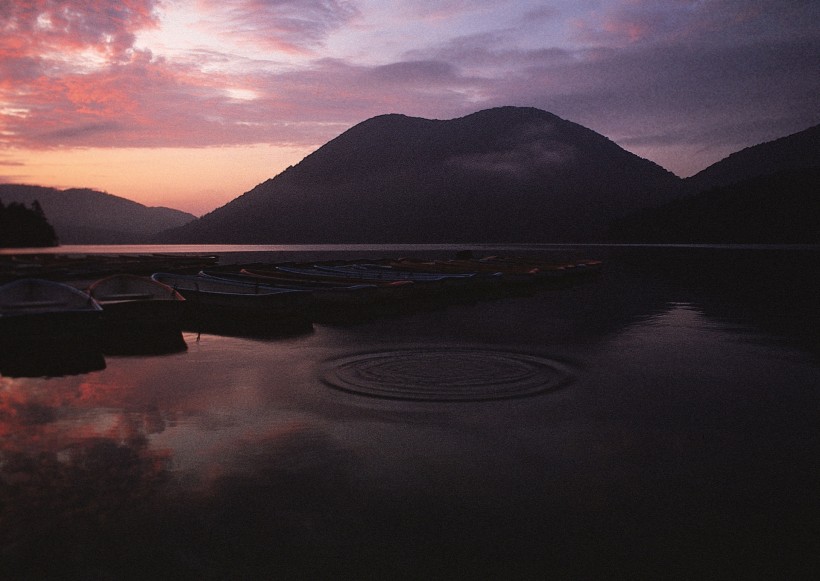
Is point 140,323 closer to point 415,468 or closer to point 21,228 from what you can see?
point 415,468

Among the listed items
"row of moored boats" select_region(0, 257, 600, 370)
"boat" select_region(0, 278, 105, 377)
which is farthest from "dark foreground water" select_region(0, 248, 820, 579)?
"row of moored boats" select_region(0, 257, 600, 370)

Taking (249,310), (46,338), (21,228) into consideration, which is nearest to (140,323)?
(46,338)

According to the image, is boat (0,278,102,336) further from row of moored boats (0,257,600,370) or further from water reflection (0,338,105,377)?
water reflection (0,338,105,377)

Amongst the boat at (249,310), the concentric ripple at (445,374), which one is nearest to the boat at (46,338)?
the boat at (249,310)

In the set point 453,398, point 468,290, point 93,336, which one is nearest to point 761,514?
point 453,398

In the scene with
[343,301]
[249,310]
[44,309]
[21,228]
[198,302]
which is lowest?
[343,301]
